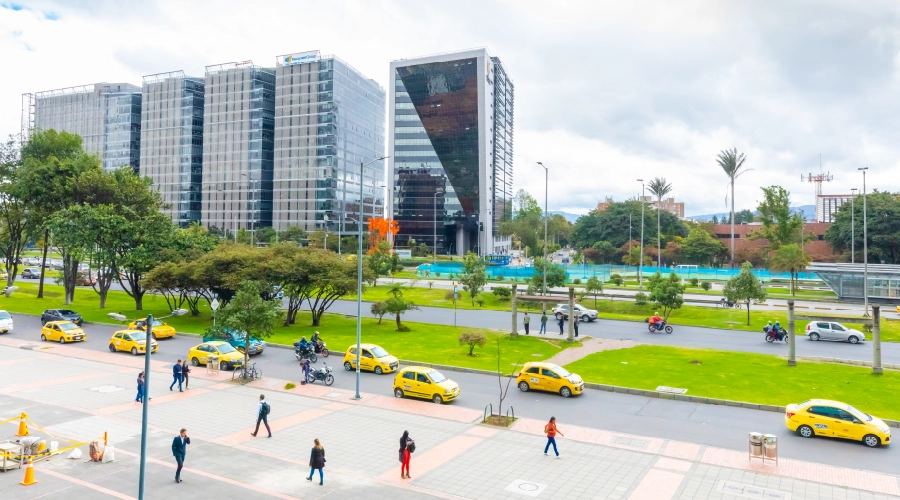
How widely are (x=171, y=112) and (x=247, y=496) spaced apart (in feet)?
466

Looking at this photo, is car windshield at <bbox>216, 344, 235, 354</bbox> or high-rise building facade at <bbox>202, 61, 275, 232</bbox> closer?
car windshield at <bbox>216, 344, 235, 354</bbox>

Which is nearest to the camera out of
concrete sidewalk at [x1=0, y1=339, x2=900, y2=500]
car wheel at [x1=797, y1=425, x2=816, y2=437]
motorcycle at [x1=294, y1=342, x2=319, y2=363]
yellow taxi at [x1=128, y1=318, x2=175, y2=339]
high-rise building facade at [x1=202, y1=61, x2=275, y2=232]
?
concrete sidewalk at [x1=0, y1=339, x2=900, y2=500]

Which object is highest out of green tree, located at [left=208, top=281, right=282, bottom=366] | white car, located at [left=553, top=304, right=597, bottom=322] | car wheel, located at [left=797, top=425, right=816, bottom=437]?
green tree, located at [left=208, top=281, right=282, bottom=366]

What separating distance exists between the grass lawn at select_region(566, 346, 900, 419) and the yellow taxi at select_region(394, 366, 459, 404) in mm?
7366

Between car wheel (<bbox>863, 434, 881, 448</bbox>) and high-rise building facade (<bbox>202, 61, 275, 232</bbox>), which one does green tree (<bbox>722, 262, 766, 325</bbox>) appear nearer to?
car wheel (<bbox>863, 434, 881, 448</bbox>)

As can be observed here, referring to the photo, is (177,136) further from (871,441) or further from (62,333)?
(871,441)

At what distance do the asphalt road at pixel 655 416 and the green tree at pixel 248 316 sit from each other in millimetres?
2452

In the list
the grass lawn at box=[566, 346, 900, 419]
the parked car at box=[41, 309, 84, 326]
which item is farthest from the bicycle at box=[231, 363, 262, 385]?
the parked car at box=[41, 309, 84, 326]

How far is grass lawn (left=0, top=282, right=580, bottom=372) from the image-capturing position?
107 ft

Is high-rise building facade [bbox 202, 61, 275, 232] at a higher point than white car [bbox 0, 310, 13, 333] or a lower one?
higher

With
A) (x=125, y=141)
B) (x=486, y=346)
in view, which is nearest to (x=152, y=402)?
(x=486, y=346)

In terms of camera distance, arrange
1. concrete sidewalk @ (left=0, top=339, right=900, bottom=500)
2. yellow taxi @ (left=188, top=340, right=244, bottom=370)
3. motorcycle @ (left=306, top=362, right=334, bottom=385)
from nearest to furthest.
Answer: concrete sidewalk @ (left=0, top=339, right=900, bottom=500), motorcycle @ (left=306, top=362, right=334, bottom=385), yellow taxi @ (left=188, top=340, right=244, bottom=370)

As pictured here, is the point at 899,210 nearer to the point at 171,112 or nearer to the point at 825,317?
the point at 825,317

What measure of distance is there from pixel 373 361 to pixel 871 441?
20.2 metres
